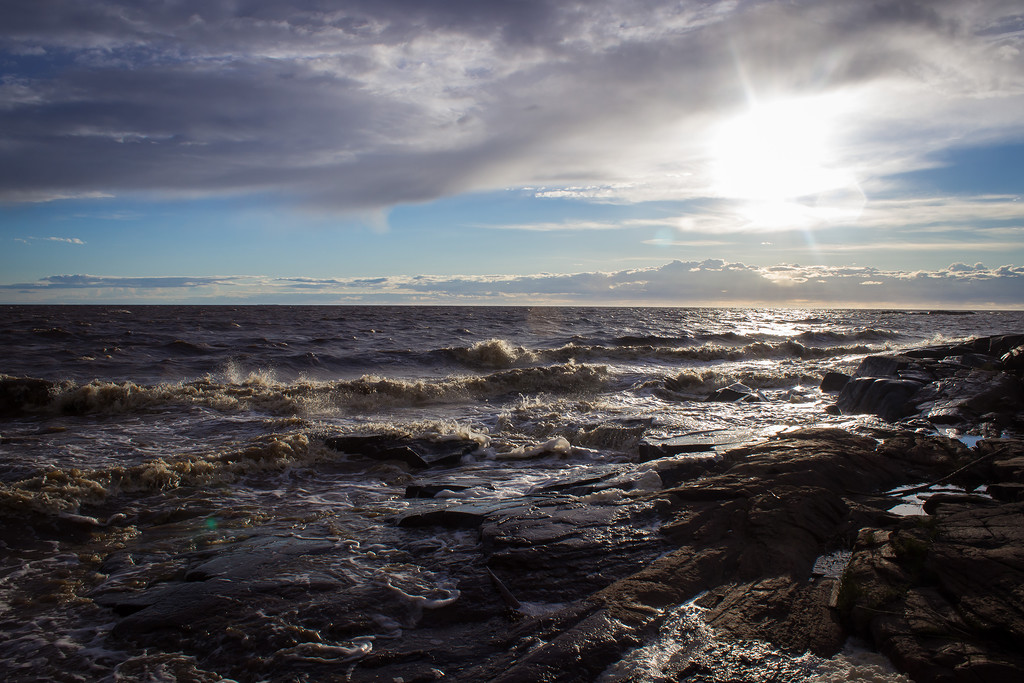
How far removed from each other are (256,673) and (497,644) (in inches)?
54.4

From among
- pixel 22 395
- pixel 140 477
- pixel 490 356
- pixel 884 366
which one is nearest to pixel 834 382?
pixel 884 366

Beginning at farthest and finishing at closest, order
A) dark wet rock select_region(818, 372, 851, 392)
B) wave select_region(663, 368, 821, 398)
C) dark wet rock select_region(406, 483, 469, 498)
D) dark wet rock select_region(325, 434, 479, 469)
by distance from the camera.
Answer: wave select_region(663, 368, 821, 398) → dark wet rock select_region(818, 372, 851, 392) → dark wet rock select_region(325, 434, 479, 469) → dark wet rock select_region(406, 483, 469, 498)

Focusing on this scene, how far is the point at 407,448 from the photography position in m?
8.28

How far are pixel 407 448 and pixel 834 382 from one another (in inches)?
486

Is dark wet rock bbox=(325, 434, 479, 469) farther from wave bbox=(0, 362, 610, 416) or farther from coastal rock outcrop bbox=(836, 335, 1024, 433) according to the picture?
coastal rock outcrop bbox=(836, 335, 1024, 433)

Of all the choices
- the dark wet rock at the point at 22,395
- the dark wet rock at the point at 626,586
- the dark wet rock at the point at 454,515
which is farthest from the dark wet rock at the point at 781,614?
the dark wet rock at the point at 22,395

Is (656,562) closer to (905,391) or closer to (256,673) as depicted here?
(256,673)

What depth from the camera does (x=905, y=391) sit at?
10898 millimetres

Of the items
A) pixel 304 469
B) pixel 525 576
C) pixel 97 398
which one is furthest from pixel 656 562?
pixel 97 398

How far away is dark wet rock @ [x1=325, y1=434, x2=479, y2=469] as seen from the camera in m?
8.16

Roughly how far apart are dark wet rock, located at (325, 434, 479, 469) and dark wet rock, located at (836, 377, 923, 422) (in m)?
7.77

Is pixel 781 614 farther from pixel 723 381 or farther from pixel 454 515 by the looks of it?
pixel 723 381

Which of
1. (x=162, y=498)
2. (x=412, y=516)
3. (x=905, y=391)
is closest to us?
(x=412, y=516)

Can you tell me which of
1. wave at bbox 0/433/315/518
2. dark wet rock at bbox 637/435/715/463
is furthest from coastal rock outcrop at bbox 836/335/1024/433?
wave at bbox 0/433/315/518
